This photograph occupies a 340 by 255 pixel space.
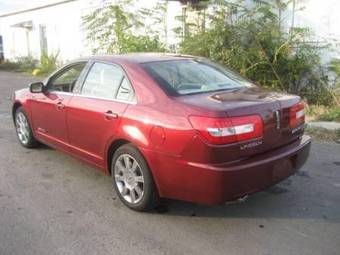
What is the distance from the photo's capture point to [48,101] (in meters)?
5.32

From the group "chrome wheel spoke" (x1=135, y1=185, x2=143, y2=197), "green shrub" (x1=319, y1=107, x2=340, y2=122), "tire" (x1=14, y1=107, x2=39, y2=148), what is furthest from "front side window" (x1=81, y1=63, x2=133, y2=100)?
"green shrub" (x1=319, y1=107, x2=340, y2=122)

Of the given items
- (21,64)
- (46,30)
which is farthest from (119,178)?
(21,64)

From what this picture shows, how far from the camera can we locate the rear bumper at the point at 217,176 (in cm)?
336

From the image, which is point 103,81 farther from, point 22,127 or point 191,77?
point 22,127

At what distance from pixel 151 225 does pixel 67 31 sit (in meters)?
18.1

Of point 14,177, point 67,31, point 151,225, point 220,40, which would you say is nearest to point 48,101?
point 14,177

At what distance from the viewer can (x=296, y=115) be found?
13.1 feet

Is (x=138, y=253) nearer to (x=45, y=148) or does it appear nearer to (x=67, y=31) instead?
(x=45, y=148)

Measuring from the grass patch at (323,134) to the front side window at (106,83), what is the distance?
12.4ft

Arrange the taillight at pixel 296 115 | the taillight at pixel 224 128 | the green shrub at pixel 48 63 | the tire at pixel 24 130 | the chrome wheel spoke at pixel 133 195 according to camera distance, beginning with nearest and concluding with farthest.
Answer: the taillight at pixel 224 128 < the taillight at pixel 296 115 < the chrome wheel spoke at pixel 133 195 < the tire at pixel 24 130 < the green shrub at pixel 48 63

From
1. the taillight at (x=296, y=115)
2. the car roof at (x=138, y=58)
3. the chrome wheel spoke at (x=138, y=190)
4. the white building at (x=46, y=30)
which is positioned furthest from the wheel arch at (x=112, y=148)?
the white building at (x=46, y=30)

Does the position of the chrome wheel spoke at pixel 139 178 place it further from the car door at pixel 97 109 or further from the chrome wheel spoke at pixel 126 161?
the car door at pixel 97 109

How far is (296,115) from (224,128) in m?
1.05

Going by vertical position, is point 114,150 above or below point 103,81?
→ below
